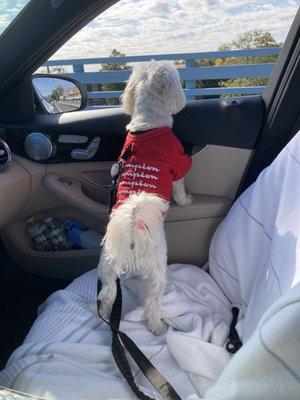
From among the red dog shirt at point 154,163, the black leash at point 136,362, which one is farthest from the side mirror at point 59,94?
the black leash at point 136,362

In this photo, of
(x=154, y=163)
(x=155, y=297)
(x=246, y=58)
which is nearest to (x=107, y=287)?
(x=155, y=297)

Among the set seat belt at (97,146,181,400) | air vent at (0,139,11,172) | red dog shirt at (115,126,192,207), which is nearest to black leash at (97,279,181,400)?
seat belt at (97,146,181,400)

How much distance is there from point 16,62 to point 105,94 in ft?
10.3

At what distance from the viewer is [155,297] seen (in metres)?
1.67

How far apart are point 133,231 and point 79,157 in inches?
37.0

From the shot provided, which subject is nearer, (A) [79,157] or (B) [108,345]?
(B) [108,345]

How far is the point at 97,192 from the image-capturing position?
2369 millimetres

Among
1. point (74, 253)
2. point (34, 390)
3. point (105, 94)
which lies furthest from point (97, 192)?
point (105, 94)

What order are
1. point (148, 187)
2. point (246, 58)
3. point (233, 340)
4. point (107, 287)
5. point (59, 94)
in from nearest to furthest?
1. point (233, 340)
2. point (107, 287)
3. point (148, 187)
4. point (59, 94)
5. point (246, 58)

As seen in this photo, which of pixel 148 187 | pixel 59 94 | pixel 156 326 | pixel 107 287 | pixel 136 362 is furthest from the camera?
pixel 59 94

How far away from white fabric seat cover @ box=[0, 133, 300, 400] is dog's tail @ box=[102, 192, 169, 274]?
26cm

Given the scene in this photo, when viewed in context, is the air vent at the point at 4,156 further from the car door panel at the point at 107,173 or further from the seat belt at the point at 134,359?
the seat belt at the point at 134,359

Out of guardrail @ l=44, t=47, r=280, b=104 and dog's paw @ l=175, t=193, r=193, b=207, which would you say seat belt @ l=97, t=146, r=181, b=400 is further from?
guardrail @ l=44, t=47, r=280, b=104

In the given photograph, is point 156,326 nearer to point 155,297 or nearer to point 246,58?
point 155,297
